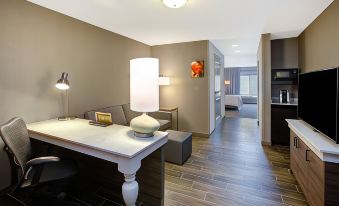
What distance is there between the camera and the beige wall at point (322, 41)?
2.33 meters

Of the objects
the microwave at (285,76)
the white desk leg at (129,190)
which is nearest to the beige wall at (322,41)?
the microwave at (285,76)

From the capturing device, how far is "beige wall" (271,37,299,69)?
3.98 m

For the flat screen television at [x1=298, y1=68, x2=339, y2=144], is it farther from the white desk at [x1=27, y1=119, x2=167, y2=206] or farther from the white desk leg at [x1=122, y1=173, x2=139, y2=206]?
the white desk leg at [x1=122, y1=173, x2=139, y2=206]

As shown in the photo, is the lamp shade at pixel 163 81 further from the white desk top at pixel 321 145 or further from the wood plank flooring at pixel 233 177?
the white desk top at pixel 321 145

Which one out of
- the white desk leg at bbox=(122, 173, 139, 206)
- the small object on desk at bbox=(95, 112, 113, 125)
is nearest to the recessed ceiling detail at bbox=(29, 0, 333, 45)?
the small object on desk at bbox=(95, 112, 113, 125)

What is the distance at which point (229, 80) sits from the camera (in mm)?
11047

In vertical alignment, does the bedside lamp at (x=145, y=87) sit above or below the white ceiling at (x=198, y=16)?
below

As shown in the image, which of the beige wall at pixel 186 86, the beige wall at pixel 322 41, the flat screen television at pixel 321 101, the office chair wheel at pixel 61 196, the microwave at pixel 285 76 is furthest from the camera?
the beige wall at pixel 186 86

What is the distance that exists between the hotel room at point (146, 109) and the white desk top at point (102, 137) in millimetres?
17

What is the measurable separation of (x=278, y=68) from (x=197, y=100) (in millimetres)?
1938

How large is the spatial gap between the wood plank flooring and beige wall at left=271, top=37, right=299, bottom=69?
1818mm

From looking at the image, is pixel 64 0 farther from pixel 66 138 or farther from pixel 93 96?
pixel 66 138

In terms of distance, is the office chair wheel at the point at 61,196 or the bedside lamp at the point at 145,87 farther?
the office chair wheel at the point at 61,196

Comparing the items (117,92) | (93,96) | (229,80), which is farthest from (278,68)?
(229,80)
